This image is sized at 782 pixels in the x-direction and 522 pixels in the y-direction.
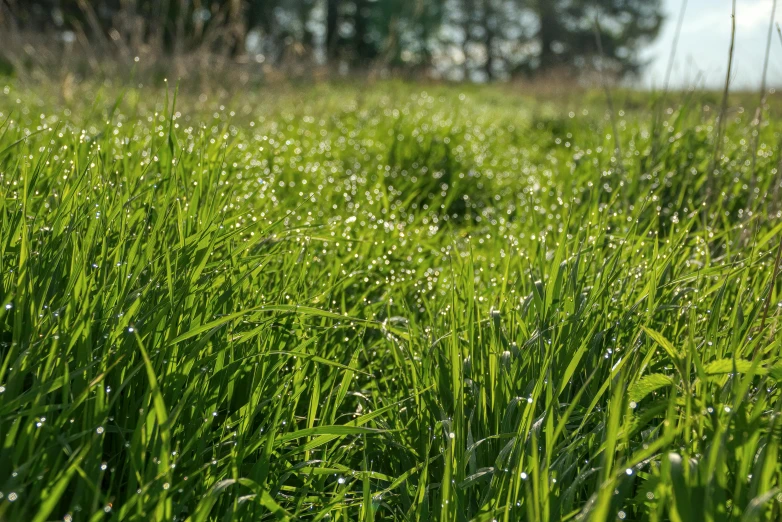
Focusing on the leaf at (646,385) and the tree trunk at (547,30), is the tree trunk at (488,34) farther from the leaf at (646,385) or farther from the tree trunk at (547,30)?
the leaf at (646,385)

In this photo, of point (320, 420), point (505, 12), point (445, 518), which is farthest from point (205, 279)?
point (505, 12)

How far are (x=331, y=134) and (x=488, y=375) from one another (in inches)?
110

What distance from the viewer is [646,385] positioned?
1.22m

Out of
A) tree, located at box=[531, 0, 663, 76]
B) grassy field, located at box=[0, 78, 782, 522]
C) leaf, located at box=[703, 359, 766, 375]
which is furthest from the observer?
tree, located at box=[531, 0, 663, 76]

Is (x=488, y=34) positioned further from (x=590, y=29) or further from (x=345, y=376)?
(x=345, y=376)

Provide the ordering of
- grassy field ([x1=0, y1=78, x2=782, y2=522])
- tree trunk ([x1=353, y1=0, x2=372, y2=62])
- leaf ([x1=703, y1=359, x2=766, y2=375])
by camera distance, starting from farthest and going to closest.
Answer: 1. tree trunk ([x1=353, y1=0, x2=372, y2=62])
2. leaf ([x1=703, y1=359, x2=766, y2=375])
3. grassy field ([x1=0, y1=78, x2=782, y2=522])

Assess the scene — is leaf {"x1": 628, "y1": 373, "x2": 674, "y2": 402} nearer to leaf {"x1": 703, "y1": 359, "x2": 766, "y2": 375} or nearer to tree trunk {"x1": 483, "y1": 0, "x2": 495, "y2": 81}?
leaf {"x1": 703, "y1": 359, "x2": 766, "y2": 375}

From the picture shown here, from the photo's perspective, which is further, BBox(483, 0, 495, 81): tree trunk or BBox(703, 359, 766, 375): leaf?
BBox(483, 0, 495, 81): tree trunk

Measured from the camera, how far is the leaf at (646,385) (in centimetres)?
118

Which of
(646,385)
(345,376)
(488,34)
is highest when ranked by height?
(488,34)

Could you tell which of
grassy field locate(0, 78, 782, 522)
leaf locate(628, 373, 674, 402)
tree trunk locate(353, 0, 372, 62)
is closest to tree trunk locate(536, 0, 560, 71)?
tree trunk locate(353, 0, 372, 62)

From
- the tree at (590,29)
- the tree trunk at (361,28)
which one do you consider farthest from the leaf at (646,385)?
the tree at (590,29)

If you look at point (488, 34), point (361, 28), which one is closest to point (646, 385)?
point (361, 28)

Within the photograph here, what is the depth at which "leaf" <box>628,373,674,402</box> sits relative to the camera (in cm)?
118
